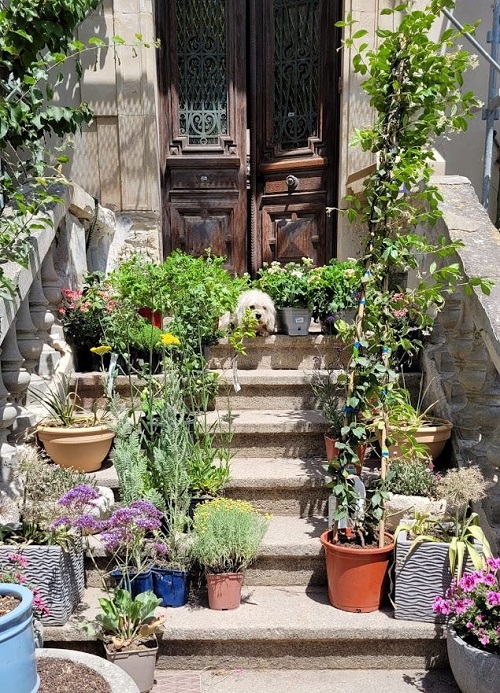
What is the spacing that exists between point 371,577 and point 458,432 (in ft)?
3.55

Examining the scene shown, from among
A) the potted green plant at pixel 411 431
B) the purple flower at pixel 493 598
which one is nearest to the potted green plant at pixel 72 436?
the potted green plant at pixel 411 431

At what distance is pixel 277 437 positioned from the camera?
3828 millimetres

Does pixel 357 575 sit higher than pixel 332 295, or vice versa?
pixel 332 295

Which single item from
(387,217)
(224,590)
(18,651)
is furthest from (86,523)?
(387,217)

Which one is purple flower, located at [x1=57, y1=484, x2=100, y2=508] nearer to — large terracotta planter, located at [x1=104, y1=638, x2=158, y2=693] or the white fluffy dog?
large terracotta planter, located at [x1=104, y1=638, x2=158, y2=693]

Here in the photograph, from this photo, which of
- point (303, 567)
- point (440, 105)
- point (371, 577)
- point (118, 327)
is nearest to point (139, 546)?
point (303, 567)

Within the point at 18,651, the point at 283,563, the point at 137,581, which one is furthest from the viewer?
the point at 283,563

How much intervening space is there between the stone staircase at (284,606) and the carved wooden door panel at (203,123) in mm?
2271

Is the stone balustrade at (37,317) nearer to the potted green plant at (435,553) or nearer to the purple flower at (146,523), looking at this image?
the purple flower at (146,523)

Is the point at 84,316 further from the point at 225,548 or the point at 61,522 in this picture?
the point at 225,548

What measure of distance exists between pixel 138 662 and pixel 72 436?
1.26m

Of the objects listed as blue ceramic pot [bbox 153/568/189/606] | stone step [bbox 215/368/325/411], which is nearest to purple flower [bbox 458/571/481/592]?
blue ceramic pot [bbox 153/568/189/606]

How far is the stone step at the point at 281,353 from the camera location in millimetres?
4504

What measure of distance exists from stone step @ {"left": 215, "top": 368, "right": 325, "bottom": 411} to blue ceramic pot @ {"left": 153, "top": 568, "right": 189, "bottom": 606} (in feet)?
4.76
